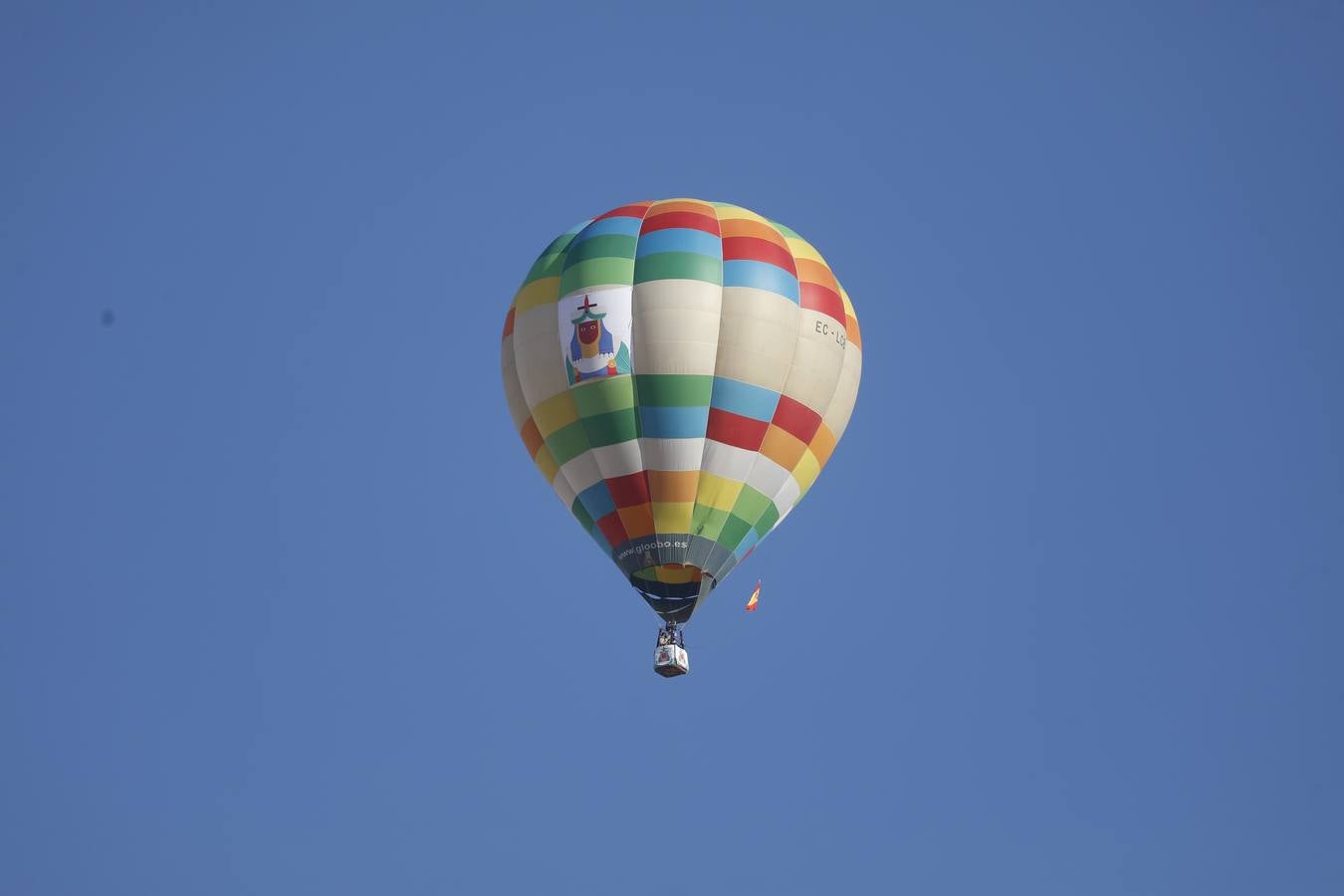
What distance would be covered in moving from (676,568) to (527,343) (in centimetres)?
400

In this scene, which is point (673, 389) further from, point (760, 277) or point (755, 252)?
point (755, 252)

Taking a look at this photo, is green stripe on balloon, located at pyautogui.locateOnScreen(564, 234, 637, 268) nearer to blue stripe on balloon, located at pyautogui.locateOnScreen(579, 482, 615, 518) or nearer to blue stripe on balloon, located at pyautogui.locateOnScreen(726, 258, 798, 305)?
blue stripe on balloon, located at pyautogui.locateOnScreen(726, 258, 798, 305)

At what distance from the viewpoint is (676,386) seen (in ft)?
102

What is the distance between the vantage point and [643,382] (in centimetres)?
3130

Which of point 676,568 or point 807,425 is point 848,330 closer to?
point 807,425

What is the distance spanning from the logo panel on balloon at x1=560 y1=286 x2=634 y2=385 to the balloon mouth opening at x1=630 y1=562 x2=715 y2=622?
2.82m

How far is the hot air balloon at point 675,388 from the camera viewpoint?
3131 centimetres

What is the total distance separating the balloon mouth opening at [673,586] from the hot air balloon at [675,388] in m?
0.02

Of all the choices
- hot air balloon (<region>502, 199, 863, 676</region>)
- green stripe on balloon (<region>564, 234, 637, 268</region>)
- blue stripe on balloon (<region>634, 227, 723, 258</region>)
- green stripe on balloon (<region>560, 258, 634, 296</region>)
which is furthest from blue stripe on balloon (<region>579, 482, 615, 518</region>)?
blue stripe on balloon (<region>634, 227, 723, 258</region>)

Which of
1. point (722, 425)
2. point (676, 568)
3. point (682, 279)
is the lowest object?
point (676, 568)

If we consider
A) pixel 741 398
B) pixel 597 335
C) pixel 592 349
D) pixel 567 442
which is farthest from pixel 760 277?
pixel 567 442

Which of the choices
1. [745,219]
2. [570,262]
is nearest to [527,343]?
[570,262]

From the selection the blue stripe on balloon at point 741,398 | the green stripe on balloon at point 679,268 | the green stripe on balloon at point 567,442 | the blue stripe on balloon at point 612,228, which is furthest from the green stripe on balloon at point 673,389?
the blue stripe on balloon at point 612,228

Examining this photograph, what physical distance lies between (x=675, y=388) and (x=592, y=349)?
52.0 inches
